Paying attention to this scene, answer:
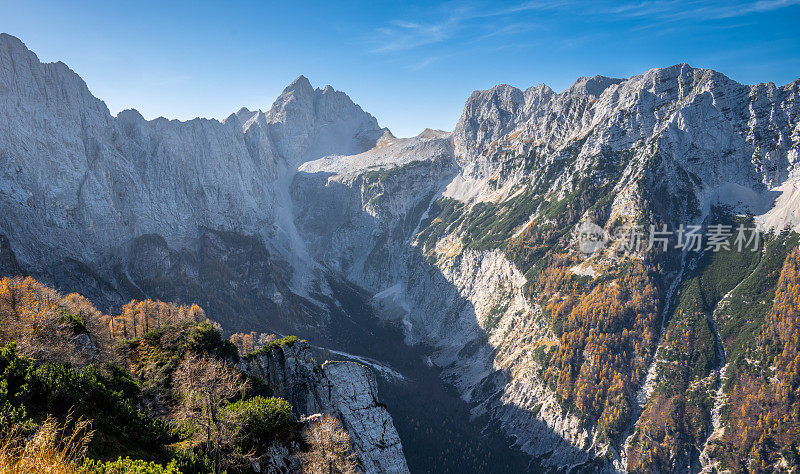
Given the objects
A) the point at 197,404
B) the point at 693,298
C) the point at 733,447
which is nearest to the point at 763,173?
the point at 693,298

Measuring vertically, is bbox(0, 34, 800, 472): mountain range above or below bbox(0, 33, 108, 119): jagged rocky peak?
below

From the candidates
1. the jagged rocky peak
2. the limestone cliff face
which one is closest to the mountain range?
the jagged rocky peak

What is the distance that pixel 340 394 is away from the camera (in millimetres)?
56719

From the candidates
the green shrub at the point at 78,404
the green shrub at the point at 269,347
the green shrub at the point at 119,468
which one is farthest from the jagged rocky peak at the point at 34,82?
the green shrub at the point at 119,468

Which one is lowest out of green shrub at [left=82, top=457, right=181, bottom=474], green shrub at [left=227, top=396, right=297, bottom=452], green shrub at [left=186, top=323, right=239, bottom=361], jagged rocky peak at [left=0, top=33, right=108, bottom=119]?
green shrub at [left=82, top=457, right=181, bottom=474]

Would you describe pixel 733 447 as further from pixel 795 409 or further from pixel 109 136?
pixel 109 136

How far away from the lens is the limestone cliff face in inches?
2029

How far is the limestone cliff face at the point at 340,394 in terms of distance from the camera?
51531 millimetres

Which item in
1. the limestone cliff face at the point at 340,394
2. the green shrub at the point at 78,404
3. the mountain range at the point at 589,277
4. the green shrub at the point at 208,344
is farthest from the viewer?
the mountain range at the point at 589,277

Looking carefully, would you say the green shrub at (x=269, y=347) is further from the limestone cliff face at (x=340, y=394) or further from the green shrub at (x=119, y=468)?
the green shrub at (x=119, y=468)

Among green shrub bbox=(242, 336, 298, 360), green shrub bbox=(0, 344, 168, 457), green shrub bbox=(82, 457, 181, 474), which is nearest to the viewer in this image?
green shrub bbox=(82, 457, 181, 474)

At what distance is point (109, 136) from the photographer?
567ft

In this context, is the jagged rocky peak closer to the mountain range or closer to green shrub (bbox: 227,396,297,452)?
the mountain range

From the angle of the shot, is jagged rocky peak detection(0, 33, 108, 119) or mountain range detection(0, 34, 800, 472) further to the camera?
jagged rocky peak detection(0, 33, 108, 119)
